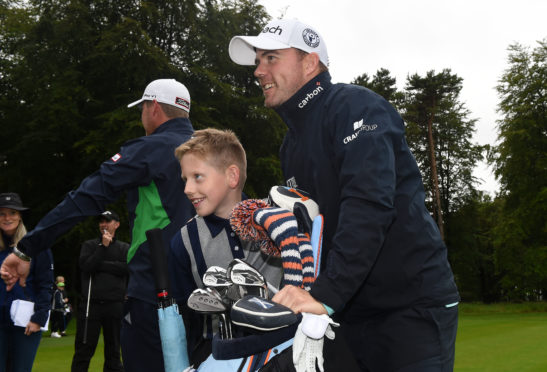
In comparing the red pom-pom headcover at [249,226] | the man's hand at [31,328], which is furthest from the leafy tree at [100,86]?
the red pom-pom headcover at [249,226]

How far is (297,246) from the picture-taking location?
2238 millimetres

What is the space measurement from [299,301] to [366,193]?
48cm

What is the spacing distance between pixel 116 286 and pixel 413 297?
7680 mm

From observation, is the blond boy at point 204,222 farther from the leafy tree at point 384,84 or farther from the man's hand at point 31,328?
the leafy tree at point 384,84

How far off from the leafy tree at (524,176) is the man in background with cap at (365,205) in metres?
39.0

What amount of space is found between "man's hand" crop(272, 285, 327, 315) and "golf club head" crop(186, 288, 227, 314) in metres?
0.33

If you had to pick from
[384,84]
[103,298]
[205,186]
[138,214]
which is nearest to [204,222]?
[205,186]

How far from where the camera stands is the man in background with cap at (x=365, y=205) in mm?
2311

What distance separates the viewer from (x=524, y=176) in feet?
136

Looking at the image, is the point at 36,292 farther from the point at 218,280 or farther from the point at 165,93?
the point at 218,280

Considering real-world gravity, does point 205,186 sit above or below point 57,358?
above

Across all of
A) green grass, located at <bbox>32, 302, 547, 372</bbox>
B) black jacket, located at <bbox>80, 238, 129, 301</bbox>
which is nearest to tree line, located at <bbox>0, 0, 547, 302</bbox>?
green grass, located at <bbox>32, 302, 547, 372</bbox>

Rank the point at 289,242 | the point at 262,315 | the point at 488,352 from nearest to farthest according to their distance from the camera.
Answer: the point at 262,315
the point at 289,242
the point at 488,352

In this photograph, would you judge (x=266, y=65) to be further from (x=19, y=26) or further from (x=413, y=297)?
(x=19, y=26)
